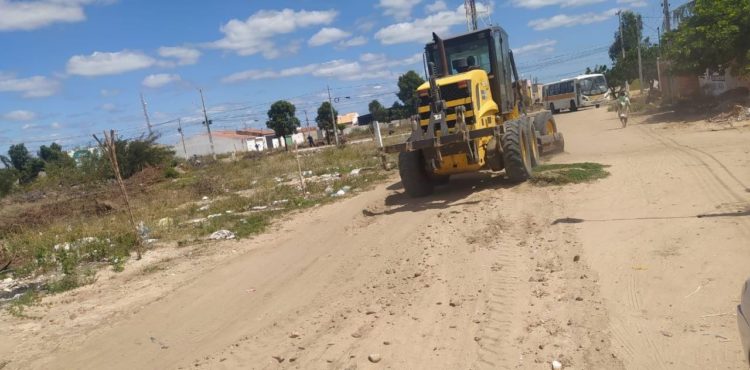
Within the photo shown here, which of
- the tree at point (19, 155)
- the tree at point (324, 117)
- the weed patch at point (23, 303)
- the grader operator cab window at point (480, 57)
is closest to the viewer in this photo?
the weed patch at point (23, 303)

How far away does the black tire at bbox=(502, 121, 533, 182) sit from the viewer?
35.8 ft

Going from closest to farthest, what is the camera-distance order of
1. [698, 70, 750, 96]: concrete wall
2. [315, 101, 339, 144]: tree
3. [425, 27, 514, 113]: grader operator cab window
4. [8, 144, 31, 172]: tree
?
1. [425, 27, 514, 113]: grader operator cab window
2. [698, 70, 750, 96]: concrete wall
3. [8, 144, 31, 172]: tree
4. [315, 101, 339, 144]: tree

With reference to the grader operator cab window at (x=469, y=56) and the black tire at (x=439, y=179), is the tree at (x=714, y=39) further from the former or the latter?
the black tire at (x=439, y=179)

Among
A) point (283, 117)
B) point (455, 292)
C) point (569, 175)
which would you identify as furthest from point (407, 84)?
point (455, 292)

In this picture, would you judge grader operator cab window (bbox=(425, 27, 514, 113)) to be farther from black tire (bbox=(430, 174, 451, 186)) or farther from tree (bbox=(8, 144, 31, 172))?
tree (bbox=(8, 144, 31, 172))

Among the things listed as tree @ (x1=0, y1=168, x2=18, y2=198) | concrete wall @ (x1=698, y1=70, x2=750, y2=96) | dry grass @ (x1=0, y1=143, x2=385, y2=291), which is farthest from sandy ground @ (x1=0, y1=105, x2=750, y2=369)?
tree @ (x1=0, y1=168, x2=18, y2=198)

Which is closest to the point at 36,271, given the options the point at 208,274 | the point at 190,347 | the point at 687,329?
the point at 208,274

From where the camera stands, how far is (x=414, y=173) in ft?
38.4

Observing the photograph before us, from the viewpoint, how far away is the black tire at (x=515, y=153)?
10898 millimetres

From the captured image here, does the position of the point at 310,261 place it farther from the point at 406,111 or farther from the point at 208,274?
the point at 406,111

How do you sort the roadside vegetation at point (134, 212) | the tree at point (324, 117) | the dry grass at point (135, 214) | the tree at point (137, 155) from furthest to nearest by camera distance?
1. the tree at point (324, 117)
2. the tree at point (137, 155)
3. the dry grass at point (135, 214)
4. the roadside vegetation at point (134, 212)

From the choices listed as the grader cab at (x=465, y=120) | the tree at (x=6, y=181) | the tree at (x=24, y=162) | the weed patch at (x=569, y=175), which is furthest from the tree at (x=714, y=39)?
the tree at (x=24, y=162)

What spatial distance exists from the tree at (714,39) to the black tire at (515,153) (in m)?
11.9

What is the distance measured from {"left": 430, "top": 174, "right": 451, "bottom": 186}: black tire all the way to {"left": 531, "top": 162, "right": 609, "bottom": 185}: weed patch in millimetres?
1964
